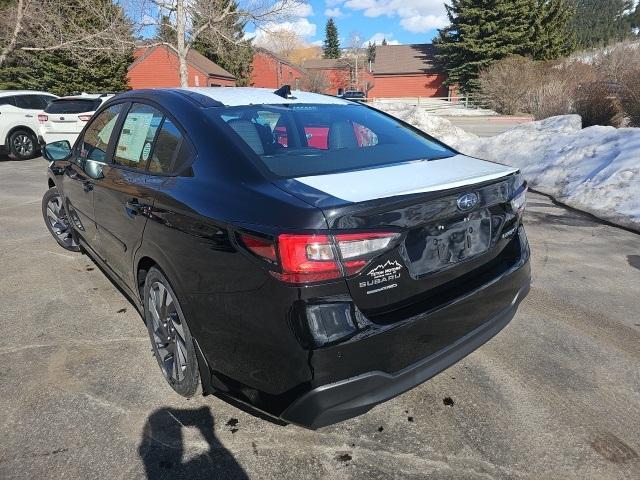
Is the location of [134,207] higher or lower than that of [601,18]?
lower

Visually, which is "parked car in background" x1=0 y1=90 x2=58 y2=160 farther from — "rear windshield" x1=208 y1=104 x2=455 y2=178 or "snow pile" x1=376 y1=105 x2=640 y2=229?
"rear windshield" x1=208 y1=104 x2=455 y2=178

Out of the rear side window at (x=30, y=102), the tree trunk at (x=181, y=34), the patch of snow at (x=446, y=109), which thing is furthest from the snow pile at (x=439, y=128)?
the patch of snow at (x=446, y=109)

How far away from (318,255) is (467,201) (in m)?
0.80

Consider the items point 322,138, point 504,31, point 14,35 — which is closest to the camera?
point 322,138

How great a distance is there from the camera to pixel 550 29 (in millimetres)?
42094

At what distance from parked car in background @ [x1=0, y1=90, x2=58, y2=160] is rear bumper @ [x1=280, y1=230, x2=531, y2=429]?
13214mm

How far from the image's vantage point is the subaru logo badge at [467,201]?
7.07ft

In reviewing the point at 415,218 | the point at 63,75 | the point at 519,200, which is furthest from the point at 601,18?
the point at 415,218

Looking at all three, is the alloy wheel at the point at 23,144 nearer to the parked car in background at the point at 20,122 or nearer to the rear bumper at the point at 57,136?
the parked car in background at the point at 20,122

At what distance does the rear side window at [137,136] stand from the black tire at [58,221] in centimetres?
219

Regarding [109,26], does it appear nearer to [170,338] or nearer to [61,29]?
[61,29]

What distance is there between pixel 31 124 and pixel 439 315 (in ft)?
44.5

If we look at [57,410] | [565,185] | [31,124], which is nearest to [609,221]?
[565,185]

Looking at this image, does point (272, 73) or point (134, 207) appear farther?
point (272, 73)
